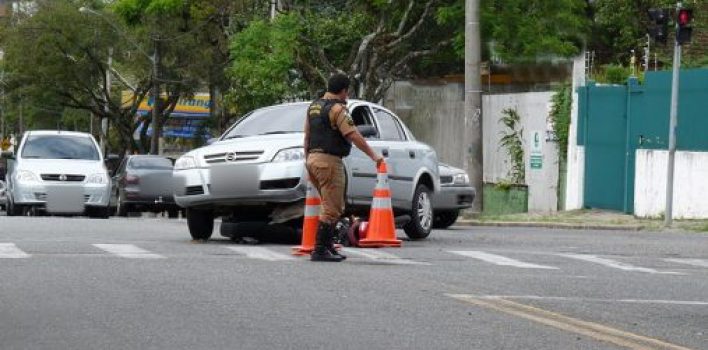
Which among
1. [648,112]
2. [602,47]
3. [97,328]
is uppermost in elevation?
[602,47]

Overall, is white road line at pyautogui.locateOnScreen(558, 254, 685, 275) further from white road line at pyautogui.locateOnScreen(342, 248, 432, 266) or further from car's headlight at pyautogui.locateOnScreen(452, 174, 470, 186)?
car's headlight at pyautogui.locateOnScreen(452, 174, 470, 186)

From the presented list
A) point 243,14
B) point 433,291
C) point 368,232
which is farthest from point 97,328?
point 243,14

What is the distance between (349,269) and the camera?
1262cm

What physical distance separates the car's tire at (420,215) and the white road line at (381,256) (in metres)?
2.15

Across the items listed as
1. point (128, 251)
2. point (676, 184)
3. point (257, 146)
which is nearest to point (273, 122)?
point (257, 146)

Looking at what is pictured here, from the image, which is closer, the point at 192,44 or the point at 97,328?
the point at 97,328

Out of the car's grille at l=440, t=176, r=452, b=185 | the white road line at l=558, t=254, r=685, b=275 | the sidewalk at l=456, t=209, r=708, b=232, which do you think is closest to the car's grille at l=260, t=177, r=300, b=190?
the white road line at l=558, t=254, r=685, b=275

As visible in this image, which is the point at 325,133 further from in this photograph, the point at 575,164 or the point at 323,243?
the point at 575,164

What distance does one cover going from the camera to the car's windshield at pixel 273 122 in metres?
16.2

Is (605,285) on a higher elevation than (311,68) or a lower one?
lower

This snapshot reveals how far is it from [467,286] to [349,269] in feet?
Answer: 4.70

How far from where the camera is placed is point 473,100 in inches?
1120

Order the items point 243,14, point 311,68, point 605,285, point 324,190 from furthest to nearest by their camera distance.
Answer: point 243,14
point 311,68
point 324,190
point 605,285

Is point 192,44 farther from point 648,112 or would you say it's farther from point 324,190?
point 324,190
